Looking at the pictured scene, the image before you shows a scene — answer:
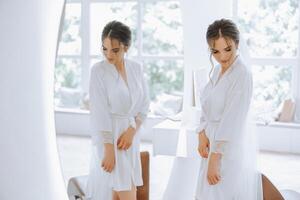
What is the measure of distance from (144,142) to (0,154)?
42 centimetres

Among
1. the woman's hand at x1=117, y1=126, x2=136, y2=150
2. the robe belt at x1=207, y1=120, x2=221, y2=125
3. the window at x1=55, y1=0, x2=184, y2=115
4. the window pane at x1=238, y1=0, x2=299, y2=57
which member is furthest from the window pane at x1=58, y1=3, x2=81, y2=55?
the window pane at x1=238, y1=0, x2=299, y2=57

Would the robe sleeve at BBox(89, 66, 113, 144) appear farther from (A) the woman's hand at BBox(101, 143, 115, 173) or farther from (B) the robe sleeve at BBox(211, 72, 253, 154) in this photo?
(B) the robe sleeve at BBox(211, 72, 253, 154)

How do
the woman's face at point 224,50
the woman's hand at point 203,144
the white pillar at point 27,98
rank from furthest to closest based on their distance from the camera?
the woman's hand at point 203,144 → the woman's face at point 224,50 → the white pillar at point 27,98

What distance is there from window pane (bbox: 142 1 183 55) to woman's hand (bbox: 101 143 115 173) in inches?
10.5

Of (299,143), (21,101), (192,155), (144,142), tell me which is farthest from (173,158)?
(299,143)

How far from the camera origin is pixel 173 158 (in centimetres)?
144

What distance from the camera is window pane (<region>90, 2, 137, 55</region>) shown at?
102 cm

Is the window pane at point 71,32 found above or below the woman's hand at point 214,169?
above

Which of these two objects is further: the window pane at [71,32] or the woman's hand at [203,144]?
the woman's hand at [203,144]

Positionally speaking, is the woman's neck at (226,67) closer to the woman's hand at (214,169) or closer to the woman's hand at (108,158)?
the woman's hand at (214,169)

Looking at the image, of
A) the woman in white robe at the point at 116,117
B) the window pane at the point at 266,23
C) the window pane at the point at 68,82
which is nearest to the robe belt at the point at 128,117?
the woman in white robe at the point at 116,117

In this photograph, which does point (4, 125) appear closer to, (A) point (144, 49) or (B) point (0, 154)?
(B) point (0, 154)

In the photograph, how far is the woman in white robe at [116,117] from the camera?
3.62ft

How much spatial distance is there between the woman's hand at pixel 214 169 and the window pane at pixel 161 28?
31cm
